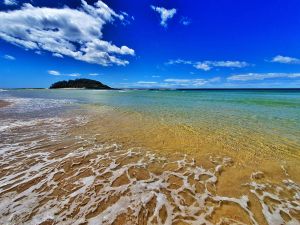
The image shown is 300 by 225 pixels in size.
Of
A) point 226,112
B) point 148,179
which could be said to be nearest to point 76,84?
point 226,112

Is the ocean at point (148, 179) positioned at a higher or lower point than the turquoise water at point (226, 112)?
higher

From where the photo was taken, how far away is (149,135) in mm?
8430

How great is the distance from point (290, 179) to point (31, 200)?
630 cm

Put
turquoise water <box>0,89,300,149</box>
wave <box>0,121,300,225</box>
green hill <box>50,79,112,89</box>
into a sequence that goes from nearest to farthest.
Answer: wave <box>0,121,300,225</box> → turquoise water <box>0,89,300,149</box> → green hill <box>50,79,112,89</box>

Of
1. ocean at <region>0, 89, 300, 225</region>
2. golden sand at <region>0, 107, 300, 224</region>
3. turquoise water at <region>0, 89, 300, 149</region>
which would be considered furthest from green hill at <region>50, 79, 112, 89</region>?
golden sand at <region>0, 107, 300, 224</region>

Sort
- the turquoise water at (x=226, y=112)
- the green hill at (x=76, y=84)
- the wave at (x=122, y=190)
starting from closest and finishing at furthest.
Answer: the wave at (x=122, y=190)
the turquoise water at (x=226, y=112)
the green hill at (x=76, y=84)

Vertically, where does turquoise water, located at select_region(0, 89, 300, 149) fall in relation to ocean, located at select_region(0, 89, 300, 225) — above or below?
below

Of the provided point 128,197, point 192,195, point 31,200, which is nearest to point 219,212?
point 192,195

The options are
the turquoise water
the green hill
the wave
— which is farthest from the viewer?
the green hill

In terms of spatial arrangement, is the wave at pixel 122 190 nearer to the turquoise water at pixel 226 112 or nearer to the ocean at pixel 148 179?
the ocean at pixel 148 179

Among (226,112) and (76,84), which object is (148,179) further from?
(76,84)

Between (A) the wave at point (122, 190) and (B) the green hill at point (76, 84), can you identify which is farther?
(B) the green hill at point (76, 84)

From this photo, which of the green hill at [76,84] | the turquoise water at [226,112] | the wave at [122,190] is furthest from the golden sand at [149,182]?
the green hill at [76,84]

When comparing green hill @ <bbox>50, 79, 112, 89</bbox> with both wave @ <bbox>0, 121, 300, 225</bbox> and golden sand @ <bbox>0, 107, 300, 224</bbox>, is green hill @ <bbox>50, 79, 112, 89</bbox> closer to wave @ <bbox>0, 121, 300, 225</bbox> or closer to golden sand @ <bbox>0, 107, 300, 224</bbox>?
golden sand @ <bbox>0, 107, 300, 224</bbox>
